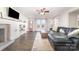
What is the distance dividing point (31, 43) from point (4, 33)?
2.69 feet

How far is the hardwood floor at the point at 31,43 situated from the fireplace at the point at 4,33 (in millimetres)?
266

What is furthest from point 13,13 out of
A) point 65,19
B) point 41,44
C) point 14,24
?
point 65,19

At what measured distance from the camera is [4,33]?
295cm

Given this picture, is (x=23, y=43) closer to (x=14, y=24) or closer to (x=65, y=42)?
(x=14, y=24)

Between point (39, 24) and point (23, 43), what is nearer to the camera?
point (23, 43)

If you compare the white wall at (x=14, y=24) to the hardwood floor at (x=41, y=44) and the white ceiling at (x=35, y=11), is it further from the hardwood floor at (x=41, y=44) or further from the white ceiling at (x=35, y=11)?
the hardwood floor at (x=41, y=44)

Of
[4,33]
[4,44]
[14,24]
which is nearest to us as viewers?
[4,44]

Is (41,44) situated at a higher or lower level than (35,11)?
lower

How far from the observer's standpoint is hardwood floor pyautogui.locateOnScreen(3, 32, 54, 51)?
2830 mm

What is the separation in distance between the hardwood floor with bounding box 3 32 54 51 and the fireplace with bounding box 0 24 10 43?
10.5 inches

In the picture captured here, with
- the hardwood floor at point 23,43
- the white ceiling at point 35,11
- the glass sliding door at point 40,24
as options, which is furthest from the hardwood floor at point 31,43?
the white ceiling at point 35,11

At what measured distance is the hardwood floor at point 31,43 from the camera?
111 inches

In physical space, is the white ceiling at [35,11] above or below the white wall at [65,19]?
above

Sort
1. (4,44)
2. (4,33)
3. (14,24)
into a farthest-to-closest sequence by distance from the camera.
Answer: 1. (14,24)
2. (4,33)
3. (4,44)
